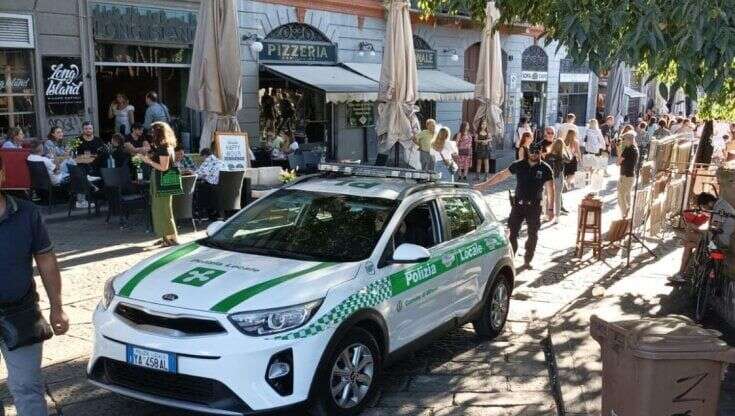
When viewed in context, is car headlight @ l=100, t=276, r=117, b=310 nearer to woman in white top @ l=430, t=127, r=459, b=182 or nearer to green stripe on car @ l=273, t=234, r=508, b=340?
green stripe on car @ l=273, t=234, r=508, b=340

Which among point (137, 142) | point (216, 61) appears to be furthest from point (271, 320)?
point (137, 142)

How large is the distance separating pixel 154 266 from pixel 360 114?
16782 millimetres

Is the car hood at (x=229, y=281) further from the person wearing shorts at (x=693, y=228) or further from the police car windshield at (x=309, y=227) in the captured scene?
the person wearing shorts at (x=693, y=228)

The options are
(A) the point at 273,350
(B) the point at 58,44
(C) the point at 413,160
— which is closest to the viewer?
(A) the point at 273,350

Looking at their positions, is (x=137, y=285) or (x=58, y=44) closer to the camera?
(x=137, y=285)

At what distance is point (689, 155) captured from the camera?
1449cm

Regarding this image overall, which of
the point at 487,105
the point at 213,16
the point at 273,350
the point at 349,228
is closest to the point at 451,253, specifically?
the point at 349,228

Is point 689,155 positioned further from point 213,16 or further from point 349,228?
point 349,228

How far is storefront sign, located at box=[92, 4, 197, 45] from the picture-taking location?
14820 millimetres

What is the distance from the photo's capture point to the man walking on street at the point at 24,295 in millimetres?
3965

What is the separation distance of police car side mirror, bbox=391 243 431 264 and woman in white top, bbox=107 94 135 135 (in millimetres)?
11447

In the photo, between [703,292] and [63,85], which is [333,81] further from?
[703,292]

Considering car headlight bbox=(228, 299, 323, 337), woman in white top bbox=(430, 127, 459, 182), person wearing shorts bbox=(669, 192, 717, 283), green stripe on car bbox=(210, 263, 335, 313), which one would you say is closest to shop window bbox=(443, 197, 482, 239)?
green stripe on car bbox=(210, 263, 335, 313)

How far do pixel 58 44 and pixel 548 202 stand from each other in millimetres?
9685
